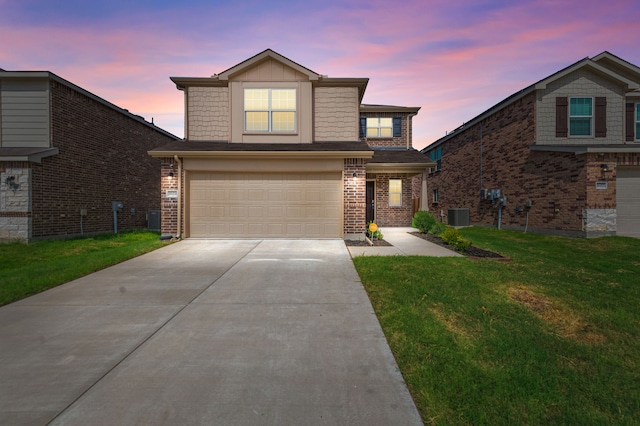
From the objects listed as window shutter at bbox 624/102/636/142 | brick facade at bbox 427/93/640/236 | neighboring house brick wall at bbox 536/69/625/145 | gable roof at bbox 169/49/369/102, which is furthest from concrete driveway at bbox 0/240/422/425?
window shutter at bbox 624/102/636/142

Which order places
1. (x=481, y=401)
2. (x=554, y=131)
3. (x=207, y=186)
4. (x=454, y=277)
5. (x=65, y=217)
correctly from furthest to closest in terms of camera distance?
1. (x=554, y=131)
2. (x=65, y=217)
3. (x=207, y=186)
4. (x=454, y=277)
5. (x=481, y=401)

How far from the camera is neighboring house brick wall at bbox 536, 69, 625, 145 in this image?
13555 mm

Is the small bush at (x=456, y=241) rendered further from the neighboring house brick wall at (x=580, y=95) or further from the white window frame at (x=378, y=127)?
the white window frame at (x=378, y=127)

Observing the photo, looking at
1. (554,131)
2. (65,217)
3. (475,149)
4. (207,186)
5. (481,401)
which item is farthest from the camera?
(475,149)

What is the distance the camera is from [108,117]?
14.1 metres

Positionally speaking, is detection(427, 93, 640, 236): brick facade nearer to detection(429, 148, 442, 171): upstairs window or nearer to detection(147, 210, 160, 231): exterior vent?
detection(429, 148, 442, 171): upstairs window

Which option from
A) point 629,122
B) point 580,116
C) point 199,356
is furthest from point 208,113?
point 629,122

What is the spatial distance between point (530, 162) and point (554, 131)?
1704 millimetres

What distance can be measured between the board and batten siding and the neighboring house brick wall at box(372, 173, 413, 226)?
14.7 m

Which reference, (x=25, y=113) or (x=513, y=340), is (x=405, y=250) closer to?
(x=513, y=340)

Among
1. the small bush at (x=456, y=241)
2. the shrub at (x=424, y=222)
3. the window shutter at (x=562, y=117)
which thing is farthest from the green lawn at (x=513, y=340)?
the window shutter at (x=562, y=117)

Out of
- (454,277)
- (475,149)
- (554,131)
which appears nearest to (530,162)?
(554,131)

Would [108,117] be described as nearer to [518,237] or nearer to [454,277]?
[454,277]

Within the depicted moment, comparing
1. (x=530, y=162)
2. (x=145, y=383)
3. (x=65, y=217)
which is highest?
(x=530, y=162)
